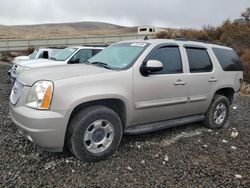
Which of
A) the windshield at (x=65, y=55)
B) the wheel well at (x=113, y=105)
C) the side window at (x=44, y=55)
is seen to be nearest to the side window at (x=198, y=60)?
the wheel well at (x=113, y=105)

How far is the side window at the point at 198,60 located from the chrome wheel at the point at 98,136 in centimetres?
207

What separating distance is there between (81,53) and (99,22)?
6647 inches

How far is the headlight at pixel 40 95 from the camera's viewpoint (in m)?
3.63

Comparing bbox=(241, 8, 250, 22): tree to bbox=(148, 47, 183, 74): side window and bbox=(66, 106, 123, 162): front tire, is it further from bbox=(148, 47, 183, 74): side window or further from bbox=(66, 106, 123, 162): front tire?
bbox=(66, 106, 123, 162): front tire

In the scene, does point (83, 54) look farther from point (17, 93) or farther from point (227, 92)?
point (17, 93)

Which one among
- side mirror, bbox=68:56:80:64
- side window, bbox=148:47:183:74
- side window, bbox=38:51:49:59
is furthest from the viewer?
side window, bbox=38:51:49:59

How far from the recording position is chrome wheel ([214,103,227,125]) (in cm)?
595

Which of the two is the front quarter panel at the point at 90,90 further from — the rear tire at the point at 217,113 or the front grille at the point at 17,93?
the rear tire at the point at 217,113

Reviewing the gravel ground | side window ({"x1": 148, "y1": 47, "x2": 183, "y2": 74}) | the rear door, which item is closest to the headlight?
the gravel ground

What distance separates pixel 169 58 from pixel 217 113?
191 centimetres

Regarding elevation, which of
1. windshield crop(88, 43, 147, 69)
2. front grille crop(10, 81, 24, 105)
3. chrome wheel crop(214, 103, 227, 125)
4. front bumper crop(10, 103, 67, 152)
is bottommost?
chrome wheel crop(214, 103, 227, 125)

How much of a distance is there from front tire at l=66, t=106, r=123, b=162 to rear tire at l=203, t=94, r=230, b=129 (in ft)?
7.86

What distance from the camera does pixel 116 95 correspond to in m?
4.10

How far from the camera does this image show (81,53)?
11531 millimetres
